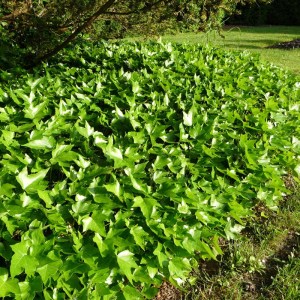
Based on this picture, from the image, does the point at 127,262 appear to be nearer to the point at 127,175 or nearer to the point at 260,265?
the point at 127,175

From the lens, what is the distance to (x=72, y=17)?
4633mm

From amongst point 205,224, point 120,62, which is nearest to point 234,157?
point 205,224

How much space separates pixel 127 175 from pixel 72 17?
3135 mm

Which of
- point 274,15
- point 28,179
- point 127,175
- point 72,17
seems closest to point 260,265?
point 127,175

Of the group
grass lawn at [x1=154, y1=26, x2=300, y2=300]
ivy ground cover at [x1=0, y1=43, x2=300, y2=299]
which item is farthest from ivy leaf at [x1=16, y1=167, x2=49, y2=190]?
grass lawn at [x1=154, y1=26, x2=300, y2=300]

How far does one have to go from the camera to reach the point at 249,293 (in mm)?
2457

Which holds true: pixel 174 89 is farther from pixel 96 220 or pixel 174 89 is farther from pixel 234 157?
pixel 96 220

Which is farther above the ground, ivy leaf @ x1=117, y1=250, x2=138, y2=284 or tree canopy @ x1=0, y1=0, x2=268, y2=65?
tree canopy @ x1=0, y1=0, x2=268, y2=65

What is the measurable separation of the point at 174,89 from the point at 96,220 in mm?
2015

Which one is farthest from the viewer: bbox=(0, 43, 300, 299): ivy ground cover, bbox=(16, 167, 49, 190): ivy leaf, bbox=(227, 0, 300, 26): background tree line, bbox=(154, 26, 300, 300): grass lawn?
bbox=(227, 0, 300, 26): background tree line

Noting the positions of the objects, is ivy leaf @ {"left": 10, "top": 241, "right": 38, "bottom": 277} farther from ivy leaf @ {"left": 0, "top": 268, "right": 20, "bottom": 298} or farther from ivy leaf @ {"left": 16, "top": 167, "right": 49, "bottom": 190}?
ivy leaf @ {"left": 16, "top": 167, "right": 49, "bottom": 190}

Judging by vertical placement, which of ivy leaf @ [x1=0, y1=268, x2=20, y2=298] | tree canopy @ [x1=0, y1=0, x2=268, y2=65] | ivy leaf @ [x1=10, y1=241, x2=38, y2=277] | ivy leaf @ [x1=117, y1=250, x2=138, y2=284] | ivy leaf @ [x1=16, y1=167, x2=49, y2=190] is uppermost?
tree canopy @ [x1=0, y1=0, x2=268, y2=65]

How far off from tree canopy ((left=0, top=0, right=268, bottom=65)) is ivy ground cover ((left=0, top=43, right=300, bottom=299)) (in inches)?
35.2

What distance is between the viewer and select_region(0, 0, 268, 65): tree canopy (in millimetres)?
4367
